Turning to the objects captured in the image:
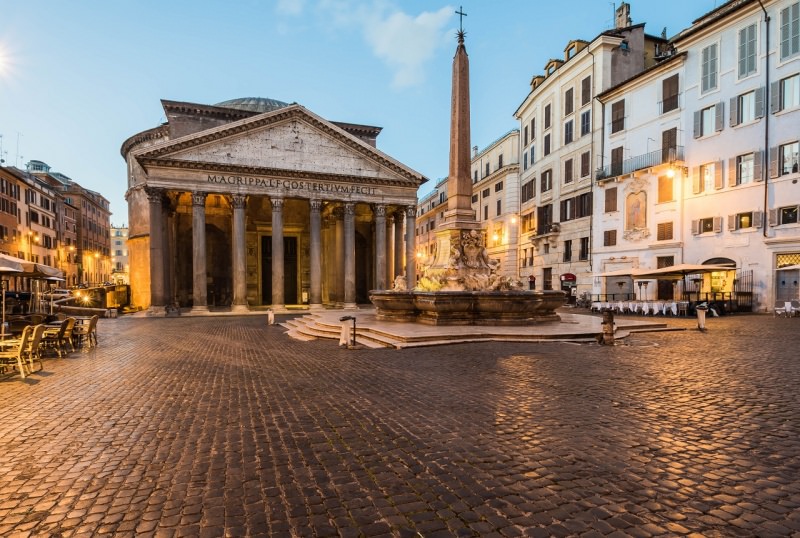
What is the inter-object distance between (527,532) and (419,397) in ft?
11.2

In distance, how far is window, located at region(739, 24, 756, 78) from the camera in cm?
2117

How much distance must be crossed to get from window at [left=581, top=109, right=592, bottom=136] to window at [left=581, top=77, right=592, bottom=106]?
0.72m

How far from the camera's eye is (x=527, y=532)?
2854 millimetres

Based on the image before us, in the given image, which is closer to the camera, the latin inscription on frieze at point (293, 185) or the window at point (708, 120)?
the window at point (708, 120)

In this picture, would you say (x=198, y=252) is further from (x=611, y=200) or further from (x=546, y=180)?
(x=611, y=200)

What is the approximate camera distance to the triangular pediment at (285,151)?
26344 mm

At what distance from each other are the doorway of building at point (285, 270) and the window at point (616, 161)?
Answer: 24.1 metres

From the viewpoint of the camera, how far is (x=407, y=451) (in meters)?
4.26

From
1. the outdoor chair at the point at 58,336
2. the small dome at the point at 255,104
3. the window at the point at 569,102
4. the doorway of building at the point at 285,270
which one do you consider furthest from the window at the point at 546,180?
the outdoor chair at the point at 58,336

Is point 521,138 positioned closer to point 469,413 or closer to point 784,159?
point 784,159

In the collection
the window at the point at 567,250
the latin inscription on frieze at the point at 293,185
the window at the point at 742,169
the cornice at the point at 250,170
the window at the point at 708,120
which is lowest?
the window at the point at 567,250

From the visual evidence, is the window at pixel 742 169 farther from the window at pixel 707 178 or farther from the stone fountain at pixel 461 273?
the stone fountain at pixel 461 273

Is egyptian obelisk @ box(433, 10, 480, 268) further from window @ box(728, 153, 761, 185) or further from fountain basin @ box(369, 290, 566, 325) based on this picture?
window @ box(728, 153, 761, 185)

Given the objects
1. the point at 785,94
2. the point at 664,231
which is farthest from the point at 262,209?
the point at 785,94
